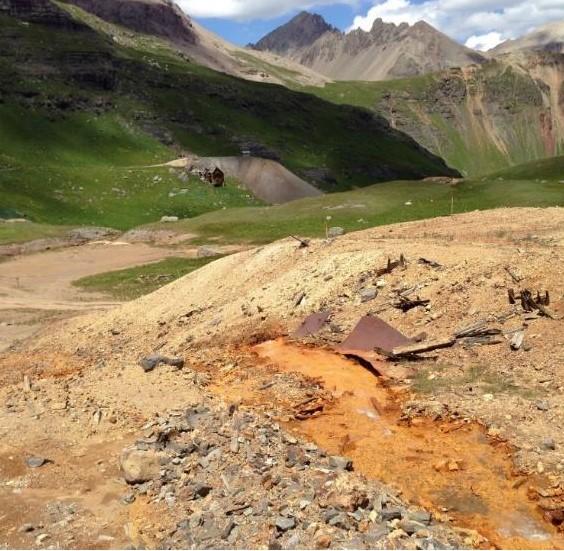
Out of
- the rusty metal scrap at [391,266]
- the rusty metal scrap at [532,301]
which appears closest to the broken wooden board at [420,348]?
the rusty metal scrap at [532,301]

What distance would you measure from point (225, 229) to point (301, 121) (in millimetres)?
111521

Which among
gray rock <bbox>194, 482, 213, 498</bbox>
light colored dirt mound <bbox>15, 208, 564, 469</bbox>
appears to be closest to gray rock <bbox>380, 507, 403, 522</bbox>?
light colored dirt mound <bbox>15, 208, 564, 469</bbox>

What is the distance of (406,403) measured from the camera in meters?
15.3

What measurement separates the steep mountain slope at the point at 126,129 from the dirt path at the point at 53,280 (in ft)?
60.4

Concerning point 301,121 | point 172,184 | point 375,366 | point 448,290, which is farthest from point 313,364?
point 301,121

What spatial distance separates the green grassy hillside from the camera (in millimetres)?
56031

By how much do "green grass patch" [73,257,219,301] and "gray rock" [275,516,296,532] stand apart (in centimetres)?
3097

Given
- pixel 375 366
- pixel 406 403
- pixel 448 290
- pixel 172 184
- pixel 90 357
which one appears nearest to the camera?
pixel 406 403

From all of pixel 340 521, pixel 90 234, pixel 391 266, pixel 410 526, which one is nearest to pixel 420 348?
pixel 391 266

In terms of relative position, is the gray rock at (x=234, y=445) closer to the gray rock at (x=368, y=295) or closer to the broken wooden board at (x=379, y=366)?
the broken wooden board at (x=379, y=366)

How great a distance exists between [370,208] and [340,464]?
49131mm

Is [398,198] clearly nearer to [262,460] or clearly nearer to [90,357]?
[90,357]

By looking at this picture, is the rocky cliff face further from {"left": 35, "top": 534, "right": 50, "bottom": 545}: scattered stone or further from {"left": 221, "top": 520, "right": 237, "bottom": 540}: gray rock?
{"left": 221, "top": 520, "right": 237, "bottom": 540}: gray rock

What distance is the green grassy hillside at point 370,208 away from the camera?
5603 cm
